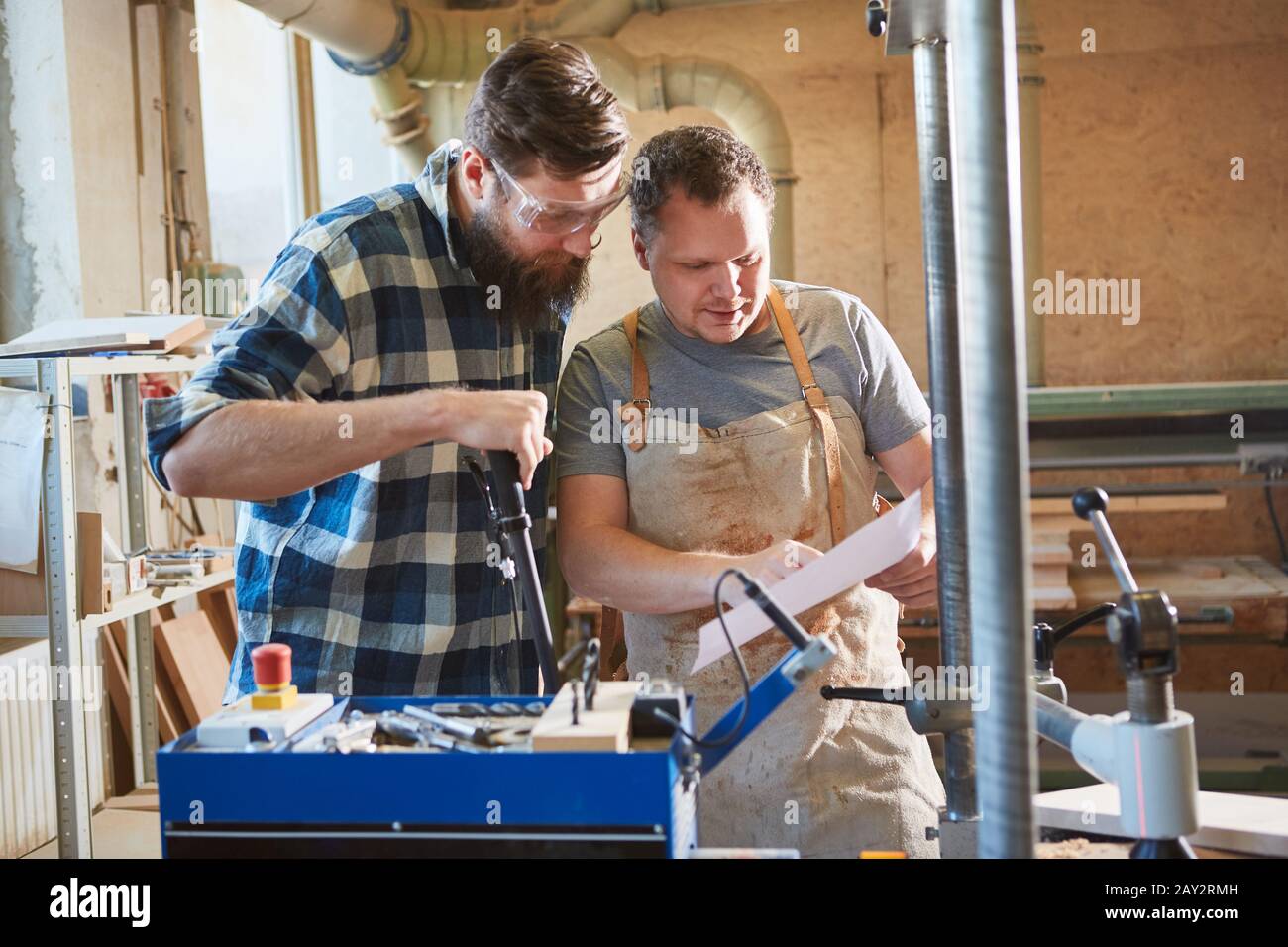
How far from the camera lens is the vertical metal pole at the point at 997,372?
2.58 feet

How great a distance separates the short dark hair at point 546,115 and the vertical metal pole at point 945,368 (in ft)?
1.46

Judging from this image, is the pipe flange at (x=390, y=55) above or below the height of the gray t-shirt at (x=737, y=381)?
above

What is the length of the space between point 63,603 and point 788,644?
2.02m

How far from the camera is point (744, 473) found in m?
1.82

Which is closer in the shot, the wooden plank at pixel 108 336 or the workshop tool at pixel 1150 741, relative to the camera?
the workshop tool at pixel 1150 741

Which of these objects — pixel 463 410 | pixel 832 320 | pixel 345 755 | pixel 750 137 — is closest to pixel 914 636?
pixel 750 137

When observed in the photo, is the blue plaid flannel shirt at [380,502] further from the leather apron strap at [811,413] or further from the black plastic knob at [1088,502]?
the black plastic knob at [1088,502]

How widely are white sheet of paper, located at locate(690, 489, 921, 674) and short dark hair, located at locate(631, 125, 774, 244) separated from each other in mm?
703

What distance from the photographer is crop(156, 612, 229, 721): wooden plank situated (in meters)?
4.08

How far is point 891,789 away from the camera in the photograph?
1736mm

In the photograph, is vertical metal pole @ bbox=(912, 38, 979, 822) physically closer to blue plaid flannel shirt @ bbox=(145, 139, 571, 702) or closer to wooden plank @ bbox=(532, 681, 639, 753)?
wooden plank @ bbox=(532, 681, 639, 753)

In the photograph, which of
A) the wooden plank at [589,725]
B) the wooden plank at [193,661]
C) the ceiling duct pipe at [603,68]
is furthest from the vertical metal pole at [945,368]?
the ceiling duct pipe at [603,68]
